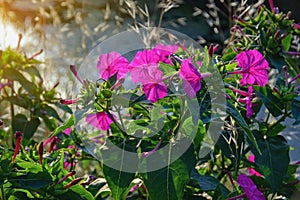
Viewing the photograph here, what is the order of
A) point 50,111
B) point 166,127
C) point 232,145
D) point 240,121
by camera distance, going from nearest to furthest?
1. point 240,121
2. point 166,127
3. point 232,145
4. point 50,111

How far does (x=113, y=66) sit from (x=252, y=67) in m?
0.22

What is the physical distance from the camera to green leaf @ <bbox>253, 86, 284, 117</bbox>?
0.99 metres

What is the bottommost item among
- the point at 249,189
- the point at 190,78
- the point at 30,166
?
the point at 249,189

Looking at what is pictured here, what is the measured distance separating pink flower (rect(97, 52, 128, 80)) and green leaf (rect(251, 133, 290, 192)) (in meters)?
0.26

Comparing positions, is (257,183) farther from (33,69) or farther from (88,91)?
(33,69)

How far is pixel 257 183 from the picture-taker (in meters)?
1.07

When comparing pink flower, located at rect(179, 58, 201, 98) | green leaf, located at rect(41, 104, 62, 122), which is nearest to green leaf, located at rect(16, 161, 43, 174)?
pink flower, located at rect(179, 58, 201, 98)

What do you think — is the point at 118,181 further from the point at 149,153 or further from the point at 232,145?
the point at 232,145

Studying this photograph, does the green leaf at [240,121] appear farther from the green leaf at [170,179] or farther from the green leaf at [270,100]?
the green leaf at [270,100]

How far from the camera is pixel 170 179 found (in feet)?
2.70

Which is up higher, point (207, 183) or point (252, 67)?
point (252, 67)

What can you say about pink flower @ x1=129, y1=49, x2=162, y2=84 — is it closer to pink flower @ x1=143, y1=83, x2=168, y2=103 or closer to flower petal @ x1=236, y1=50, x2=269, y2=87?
pink flower @ x1=143, y1=83, x2=168, y2=103

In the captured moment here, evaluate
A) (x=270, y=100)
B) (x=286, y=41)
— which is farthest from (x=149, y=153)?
(x=286, y=41)

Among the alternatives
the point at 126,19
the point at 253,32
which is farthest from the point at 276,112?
the point at 126,19
